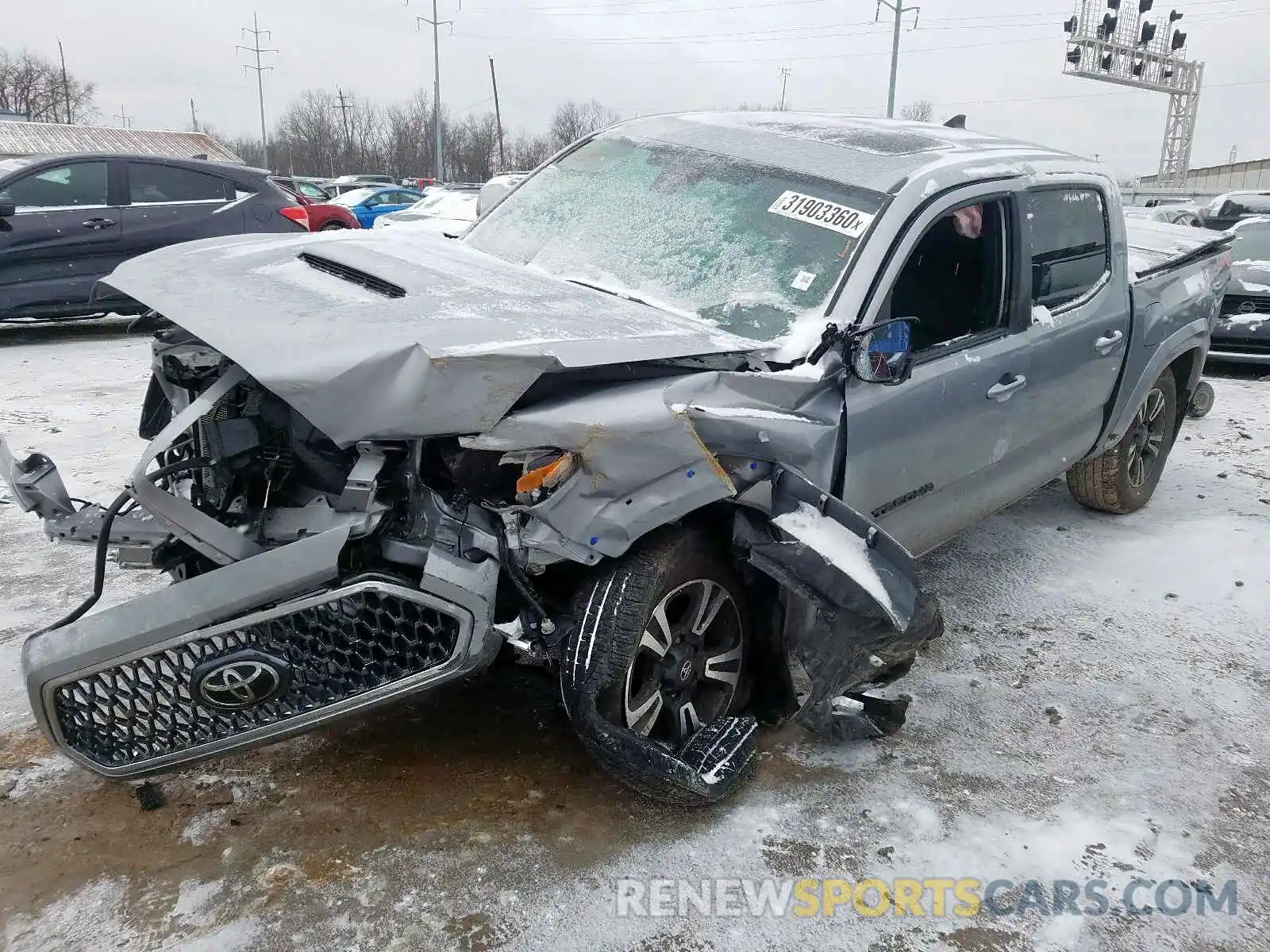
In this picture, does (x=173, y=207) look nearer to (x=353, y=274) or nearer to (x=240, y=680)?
(x=353, y=274)

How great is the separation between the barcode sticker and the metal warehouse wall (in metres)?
43.3

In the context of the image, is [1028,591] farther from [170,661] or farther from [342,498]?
[170,661]

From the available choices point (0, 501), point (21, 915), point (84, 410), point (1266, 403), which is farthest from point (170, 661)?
point (1266, 403)

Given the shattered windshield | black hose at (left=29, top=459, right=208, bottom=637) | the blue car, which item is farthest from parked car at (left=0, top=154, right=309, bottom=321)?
the blue car

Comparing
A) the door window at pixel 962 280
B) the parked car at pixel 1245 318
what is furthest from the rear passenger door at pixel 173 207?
the parked car at pixel 1245 318

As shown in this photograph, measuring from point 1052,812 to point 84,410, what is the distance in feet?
20.7

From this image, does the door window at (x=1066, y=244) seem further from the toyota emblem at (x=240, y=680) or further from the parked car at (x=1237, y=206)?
the parked car at (x=1237, y=206)

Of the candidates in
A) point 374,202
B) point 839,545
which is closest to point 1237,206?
point 839,545

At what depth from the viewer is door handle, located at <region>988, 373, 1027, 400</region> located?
3.52 meters

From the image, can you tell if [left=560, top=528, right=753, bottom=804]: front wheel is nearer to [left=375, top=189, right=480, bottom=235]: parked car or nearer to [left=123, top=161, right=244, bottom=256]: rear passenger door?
[left=123, top=161, right=244, bottom=256]: rear passenger door

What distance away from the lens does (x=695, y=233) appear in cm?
345

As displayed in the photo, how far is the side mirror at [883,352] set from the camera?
9.36 feet

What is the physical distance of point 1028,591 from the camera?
439cm

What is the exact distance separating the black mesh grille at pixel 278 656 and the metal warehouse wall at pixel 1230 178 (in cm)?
4507
